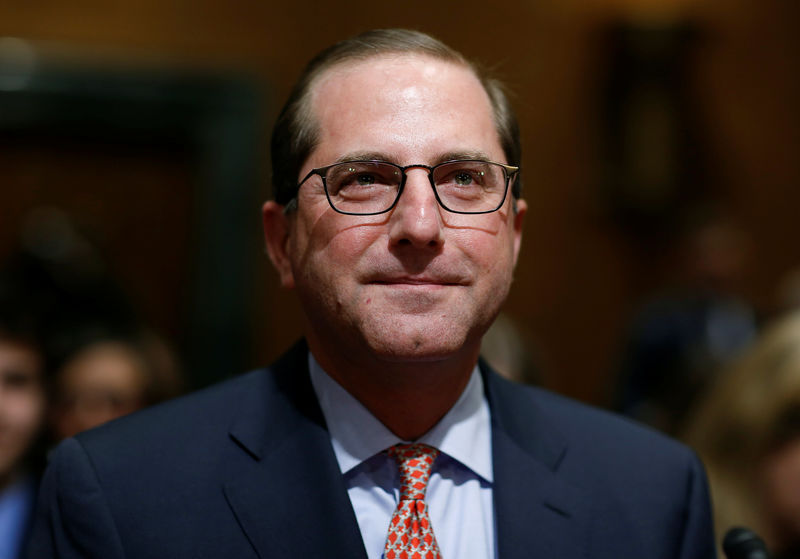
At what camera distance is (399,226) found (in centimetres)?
153

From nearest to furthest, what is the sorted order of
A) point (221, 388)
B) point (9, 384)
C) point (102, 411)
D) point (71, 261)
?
point (221, 388), point (9, 384), point (102, 411), point (71, 261)

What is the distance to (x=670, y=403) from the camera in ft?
11.8

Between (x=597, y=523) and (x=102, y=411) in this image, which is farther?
(x=102, y=411)

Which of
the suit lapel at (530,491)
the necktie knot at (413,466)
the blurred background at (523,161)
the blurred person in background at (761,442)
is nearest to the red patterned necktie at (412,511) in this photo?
the necktie knot at (413,466)

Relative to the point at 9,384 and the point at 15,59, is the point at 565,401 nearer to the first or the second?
the point at 9,384

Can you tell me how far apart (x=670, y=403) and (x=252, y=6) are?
316 centimetres

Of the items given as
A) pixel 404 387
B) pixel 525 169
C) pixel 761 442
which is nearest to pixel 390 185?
pixel 404 387

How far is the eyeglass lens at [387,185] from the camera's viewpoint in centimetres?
157

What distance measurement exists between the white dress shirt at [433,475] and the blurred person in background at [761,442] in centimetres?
87

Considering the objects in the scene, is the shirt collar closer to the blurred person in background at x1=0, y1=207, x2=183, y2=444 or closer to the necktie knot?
the necktie knot

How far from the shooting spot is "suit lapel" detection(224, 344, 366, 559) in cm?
151

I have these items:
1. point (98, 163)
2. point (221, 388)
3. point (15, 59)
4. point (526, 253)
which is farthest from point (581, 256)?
point (221, 388)

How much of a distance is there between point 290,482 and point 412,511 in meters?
0.21

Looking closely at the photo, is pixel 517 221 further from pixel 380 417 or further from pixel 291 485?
pixel 291 485
